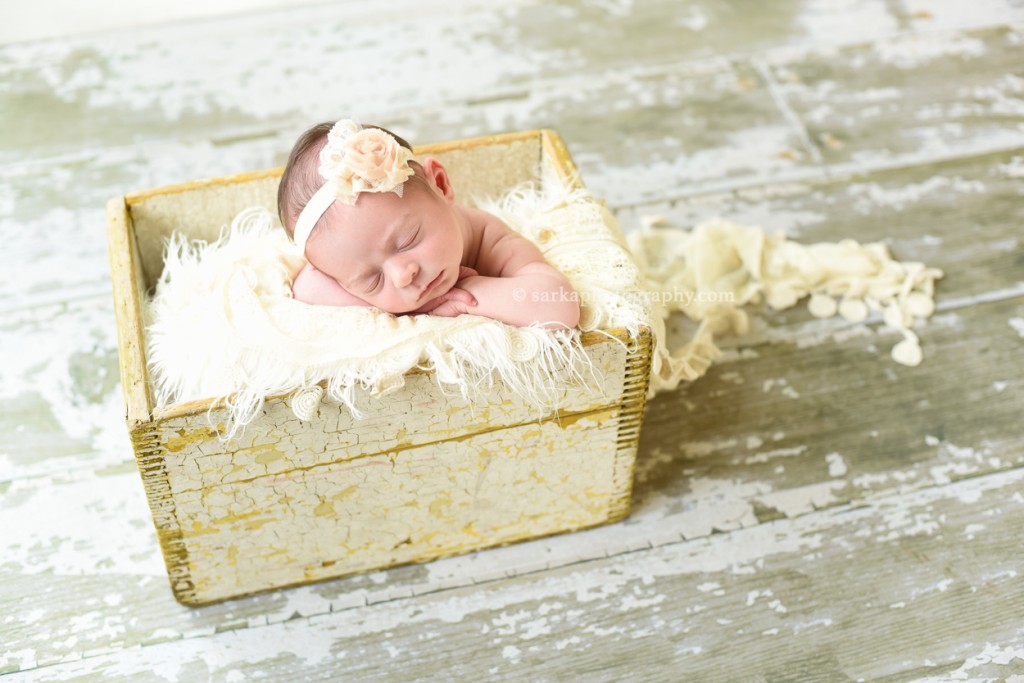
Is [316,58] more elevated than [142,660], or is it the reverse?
[316,58]

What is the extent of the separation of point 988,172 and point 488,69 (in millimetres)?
837

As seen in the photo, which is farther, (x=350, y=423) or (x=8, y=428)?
(x=8, y=428)

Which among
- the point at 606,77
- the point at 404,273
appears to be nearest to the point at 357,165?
the point at 404,273

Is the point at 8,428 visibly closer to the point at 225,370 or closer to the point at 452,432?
the point at 225,370

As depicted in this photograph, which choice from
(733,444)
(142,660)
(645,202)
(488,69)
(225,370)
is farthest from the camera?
(488,69)

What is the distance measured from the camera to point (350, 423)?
877 millimetres

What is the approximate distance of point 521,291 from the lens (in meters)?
0.90

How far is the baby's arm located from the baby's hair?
0.12 metres

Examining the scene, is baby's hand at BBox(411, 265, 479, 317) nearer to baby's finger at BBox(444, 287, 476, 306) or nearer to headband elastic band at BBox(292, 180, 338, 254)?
baby's finger at BBox(444, 287, 476, 306)

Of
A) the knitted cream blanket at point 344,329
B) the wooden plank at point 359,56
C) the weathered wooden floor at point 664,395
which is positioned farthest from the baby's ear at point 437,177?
the wooden plank at point 359,56

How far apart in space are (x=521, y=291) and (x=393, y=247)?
0.41 ft

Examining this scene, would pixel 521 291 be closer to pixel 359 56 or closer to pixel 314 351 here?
pixel 314 351

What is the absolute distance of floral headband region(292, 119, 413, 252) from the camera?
805mm

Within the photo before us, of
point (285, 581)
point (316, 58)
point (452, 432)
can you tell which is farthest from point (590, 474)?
point (316, 58)
